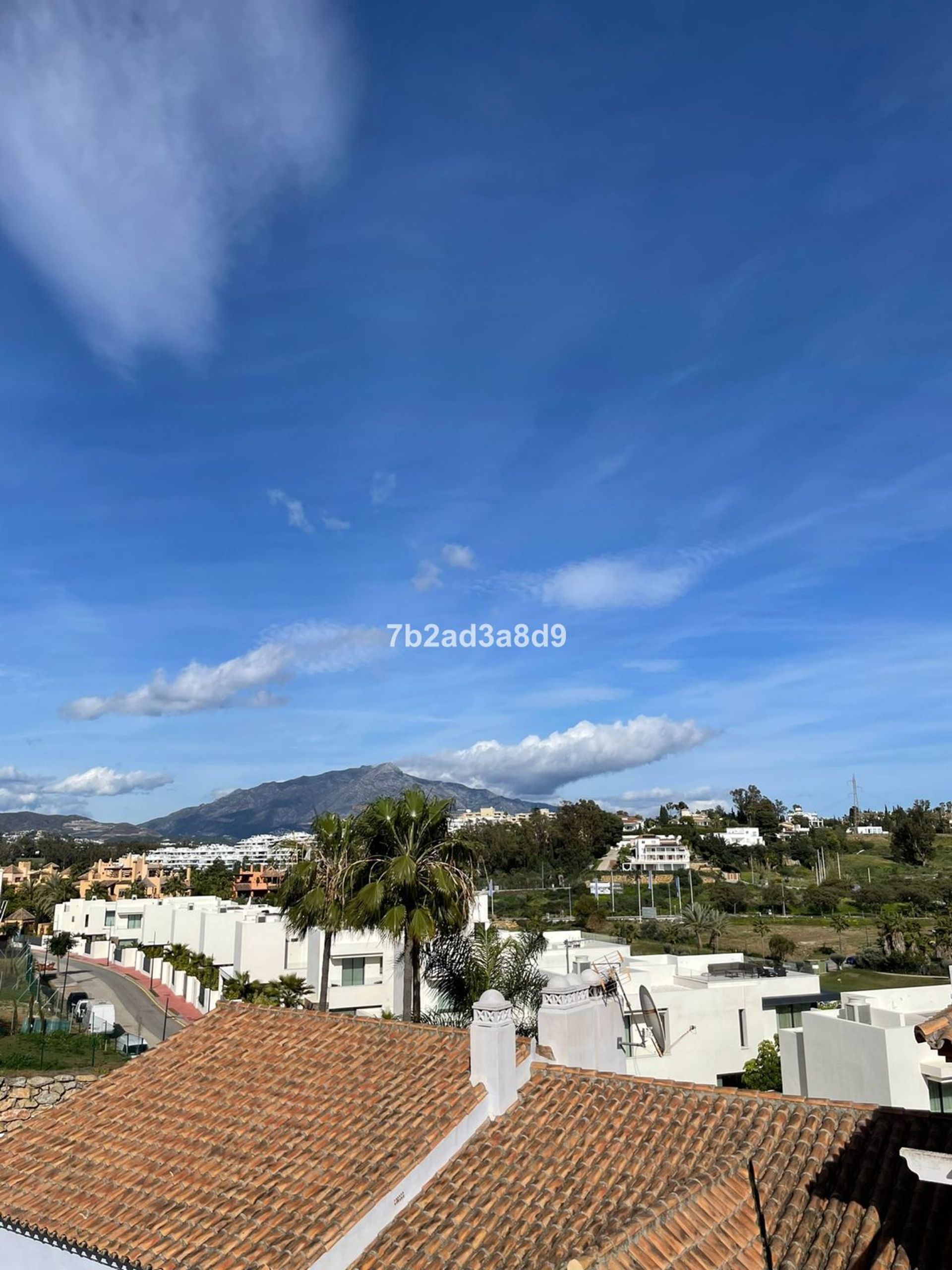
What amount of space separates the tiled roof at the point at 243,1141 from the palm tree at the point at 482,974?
970 centimetres

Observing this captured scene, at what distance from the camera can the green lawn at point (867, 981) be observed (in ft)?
148

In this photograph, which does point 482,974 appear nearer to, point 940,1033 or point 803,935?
point 940,1033

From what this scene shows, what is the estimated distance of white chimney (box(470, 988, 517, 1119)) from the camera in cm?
1050

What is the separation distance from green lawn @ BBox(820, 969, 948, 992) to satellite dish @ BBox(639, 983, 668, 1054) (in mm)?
20674

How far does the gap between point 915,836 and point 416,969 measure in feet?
401

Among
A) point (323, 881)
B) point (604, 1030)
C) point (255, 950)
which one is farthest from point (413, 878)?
point (255, 950)

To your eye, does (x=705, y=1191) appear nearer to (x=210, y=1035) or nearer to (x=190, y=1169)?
(x=190, y=1169)

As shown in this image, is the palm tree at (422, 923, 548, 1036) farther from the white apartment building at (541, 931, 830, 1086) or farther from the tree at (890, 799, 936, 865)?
the tree at (890, 799, 936, 865)

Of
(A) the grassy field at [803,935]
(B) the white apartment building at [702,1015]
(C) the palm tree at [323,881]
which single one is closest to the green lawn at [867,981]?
(B) the white apartment building at [702,1015]

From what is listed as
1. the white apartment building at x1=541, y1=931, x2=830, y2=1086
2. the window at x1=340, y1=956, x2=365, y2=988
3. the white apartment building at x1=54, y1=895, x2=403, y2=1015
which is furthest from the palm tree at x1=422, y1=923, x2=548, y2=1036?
the window at x1=340, y1=956, x2=365, y2=988

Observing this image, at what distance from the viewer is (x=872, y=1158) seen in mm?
8734

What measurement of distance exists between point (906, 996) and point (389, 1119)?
2100cm

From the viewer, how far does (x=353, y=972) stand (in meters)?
38.4

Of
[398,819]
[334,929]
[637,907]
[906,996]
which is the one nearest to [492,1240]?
[398,819]
